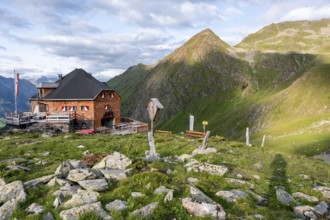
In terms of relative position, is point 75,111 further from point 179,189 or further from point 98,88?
point 179,189

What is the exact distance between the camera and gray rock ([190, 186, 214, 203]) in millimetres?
11453

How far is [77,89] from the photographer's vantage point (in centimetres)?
6462

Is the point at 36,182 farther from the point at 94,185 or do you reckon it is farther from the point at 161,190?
the point at 161,190

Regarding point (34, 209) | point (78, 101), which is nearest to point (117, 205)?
point (34, 209)

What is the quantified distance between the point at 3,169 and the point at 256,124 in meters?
101

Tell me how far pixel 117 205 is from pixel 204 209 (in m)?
3.31

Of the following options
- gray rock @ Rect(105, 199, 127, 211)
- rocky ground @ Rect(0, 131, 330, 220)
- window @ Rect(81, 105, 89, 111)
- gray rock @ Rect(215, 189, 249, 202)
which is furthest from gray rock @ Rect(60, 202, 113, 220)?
window @ Rect(81, 105, 89, 111)

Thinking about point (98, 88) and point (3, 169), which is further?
point (98, 88)

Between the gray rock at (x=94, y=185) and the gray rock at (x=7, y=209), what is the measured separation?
277cm

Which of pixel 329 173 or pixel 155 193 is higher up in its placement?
pixel 155 193

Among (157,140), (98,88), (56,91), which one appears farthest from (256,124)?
(157,140)

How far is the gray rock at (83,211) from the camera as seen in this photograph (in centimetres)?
991

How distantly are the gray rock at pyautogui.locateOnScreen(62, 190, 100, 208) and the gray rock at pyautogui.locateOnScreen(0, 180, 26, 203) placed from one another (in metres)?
2.07

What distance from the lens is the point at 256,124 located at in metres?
107
